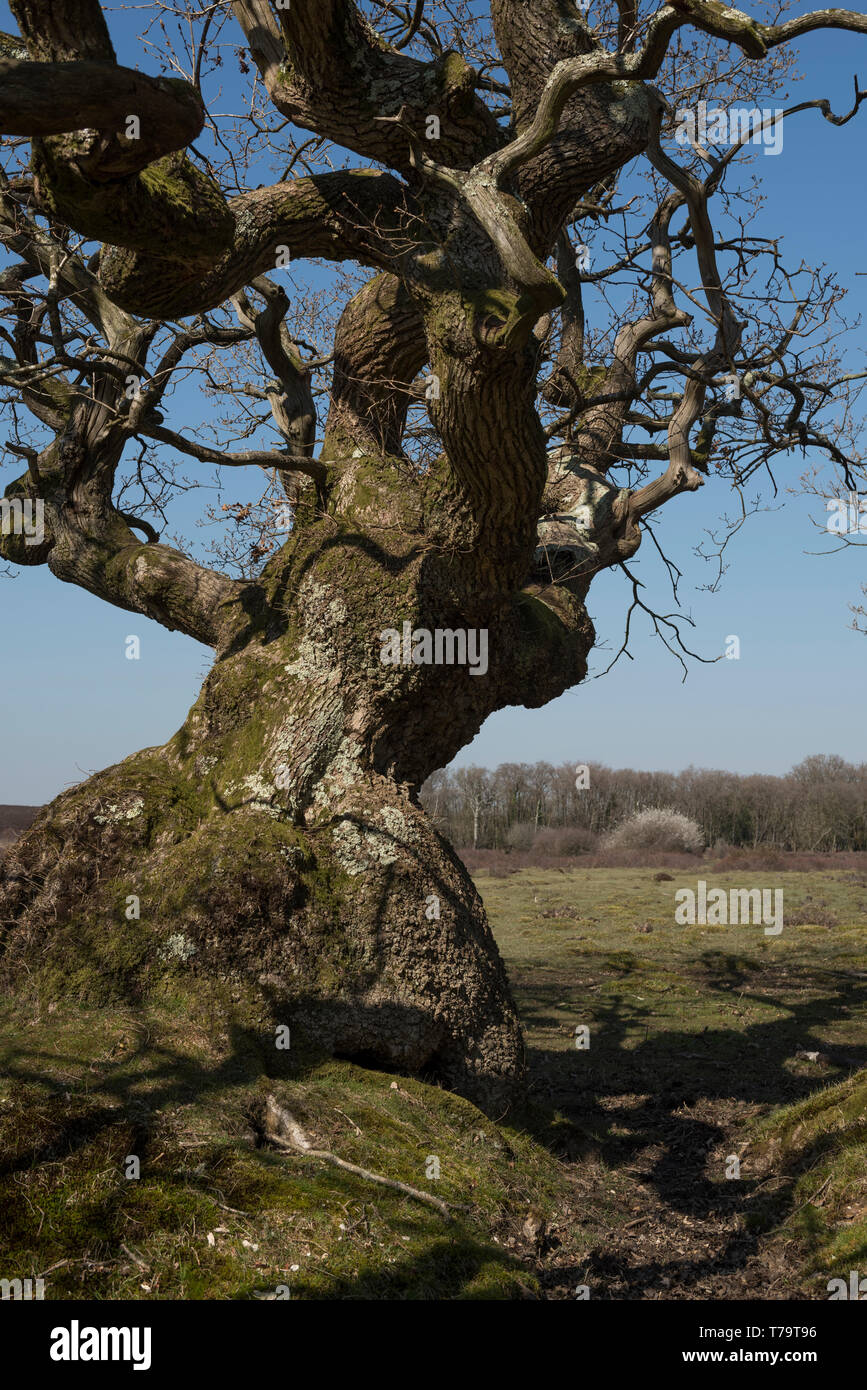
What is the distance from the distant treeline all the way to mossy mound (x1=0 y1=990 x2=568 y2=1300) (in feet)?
149

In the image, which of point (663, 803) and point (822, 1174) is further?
point (663, 803)

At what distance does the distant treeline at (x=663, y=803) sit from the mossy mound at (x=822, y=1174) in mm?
43691

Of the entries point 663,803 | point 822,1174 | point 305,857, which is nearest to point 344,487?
point 305,857

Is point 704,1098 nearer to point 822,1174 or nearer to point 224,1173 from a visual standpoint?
point 822,1174

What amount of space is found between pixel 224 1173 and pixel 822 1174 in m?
3.70

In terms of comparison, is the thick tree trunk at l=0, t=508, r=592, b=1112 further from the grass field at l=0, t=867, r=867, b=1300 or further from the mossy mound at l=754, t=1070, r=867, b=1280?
the mossy mound at l=754, t=1070, r=867, b=1280

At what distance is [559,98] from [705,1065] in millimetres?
8192

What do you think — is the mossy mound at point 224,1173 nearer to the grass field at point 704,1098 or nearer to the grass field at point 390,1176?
the grass field at point 390,1176

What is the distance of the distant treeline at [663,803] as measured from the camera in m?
56.0

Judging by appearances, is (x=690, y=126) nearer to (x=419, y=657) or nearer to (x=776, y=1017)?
(x=419, y=657)

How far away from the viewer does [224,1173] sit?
4562 mm

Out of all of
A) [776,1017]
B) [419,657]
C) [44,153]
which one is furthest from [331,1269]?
[776,1017]

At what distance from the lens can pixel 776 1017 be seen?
11.4 metres

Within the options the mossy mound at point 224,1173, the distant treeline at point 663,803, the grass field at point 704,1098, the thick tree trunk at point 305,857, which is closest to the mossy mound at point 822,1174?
the grass field at point 704,1098
